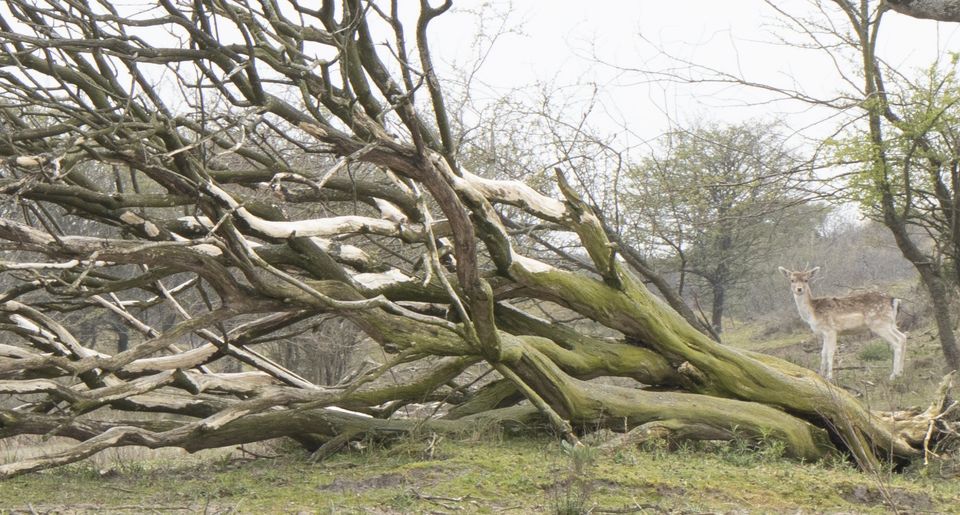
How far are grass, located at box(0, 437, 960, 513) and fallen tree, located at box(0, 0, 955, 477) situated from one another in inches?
14.1

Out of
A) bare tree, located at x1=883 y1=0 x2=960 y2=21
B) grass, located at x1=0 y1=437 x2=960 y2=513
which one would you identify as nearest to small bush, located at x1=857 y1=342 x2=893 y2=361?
grass, located at x1=0 y1=437 x2=960 y2=513

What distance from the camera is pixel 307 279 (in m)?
7.77

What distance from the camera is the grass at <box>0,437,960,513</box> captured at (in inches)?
219

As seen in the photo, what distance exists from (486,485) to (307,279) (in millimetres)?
2657

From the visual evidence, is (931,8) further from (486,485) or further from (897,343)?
(897,343)

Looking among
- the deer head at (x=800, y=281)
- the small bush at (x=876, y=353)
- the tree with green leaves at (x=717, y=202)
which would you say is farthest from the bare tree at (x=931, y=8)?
the small bush at (x=876, y=353)

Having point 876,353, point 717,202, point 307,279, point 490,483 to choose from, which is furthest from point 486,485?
point 876,353

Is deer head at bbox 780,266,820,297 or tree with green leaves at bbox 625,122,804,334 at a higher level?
tree with green leaves at bbox 625,122,804,334

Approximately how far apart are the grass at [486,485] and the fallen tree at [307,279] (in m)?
0.36

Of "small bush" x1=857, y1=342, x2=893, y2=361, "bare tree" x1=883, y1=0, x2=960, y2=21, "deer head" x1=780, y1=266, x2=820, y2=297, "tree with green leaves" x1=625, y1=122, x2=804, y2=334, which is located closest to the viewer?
"bare tree" x1=883, y1=0, x2=960, y2=21

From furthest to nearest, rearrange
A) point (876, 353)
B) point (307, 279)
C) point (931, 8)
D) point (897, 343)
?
point (876, 353)
point (897, 343)
point (307, 279)
point (931, 8)

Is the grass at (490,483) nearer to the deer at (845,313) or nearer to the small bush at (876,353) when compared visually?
the deer at (845,313)

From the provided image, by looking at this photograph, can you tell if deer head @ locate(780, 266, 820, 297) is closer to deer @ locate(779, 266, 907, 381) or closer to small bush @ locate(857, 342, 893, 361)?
deer @ locate(779, 266, 907, 381)

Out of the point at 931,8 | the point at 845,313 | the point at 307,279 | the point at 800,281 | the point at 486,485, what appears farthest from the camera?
the point at 800,281
